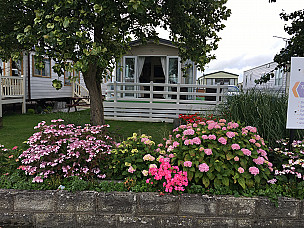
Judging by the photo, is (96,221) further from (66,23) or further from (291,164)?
(66,23)

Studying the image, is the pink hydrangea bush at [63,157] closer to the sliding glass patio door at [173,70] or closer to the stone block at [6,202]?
the stone block at [6,202]

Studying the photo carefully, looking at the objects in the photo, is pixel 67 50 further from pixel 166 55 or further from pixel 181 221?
pixel 166 55

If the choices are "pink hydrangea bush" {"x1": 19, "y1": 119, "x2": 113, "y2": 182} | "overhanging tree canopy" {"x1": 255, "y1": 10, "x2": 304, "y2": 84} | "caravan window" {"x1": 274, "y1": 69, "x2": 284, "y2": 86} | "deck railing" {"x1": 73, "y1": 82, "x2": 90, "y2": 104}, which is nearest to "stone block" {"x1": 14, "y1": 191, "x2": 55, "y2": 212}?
"pink hydrangea bush" {"x1": 19, "y1": 119, "x2": 113, "y2": 182}

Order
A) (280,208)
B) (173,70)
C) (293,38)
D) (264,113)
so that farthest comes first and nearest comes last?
1. (173,70)
2. (293,38)
3. (264,113)
4. (280,208)

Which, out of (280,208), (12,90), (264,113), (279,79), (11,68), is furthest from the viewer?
(279,79)

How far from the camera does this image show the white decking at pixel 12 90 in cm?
909

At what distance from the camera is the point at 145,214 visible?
2.22 metres

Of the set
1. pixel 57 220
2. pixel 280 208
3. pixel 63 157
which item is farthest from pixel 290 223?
A: pixel 63 157

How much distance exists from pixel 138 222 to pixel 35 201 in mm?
1015

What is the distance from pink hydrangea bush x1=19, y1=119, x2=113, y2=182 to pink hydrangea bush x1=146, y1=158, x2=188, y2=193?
23.3 inches

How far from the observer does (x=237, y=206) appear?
2.18 m

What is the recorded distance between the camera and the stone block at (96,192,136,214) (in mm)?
2223

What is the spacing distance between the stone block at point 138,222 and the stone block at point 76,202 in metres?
0.32

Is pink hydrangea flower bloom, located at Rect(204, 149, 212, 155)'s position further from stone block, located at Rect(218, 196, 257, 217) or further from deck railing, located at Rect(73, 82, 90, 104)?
deck railing, located at Rect(73, 82, 90, 104)
